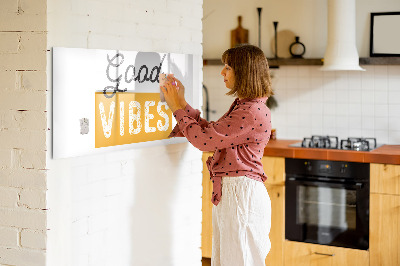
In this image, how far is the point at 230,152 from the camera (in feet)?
9.00

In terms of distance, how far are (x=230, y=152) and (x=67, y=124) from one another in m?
0.79

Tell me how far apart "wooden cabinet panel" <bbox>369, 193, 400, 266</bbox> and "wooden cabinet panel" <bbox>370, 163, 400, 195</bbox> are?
0.04 m

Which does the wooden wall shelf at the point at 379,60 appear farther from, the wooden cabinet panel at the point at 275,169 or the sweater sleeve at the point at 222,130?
the sweater sleeve at the point at 222,130

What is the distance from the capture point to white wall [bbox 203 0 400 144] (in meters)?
4.80

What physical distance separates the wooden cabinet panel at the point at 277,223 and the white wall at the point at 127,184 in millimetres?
1391

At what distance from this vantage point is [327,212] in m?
4.41

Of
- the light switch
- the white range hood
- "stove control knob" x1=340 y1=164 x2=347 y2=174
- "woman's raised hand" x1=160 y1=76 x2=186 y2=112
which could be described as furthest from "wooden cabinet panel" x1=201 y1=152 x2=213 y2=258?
the light switch

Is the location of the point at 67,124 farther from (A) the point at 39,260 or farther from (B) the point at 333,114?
(B) the point at 333,114

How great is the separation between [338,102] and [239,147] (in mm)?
2432

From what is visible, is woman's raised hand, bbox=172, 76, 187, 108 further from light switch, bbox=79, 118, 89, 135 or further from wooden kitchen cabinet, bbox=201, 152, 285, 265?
wooden kitchen cabinet, bbox=201, 152, 285, 265

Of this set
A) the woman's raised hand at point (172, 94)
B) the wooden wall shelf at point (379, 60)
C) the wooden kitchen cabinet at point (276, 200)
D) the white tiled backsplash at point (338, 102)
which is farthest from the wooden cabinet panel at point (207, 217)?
the woman's raised hand at point (172, 94)

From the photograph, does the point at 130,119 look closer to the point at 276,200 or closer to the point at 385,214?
the point at 276,200

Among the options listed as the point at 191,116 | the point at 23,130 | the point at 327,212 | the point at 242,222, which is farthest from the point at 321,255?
the point at 23,130

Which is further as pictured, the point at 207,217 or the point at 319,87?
the point at 319,87
